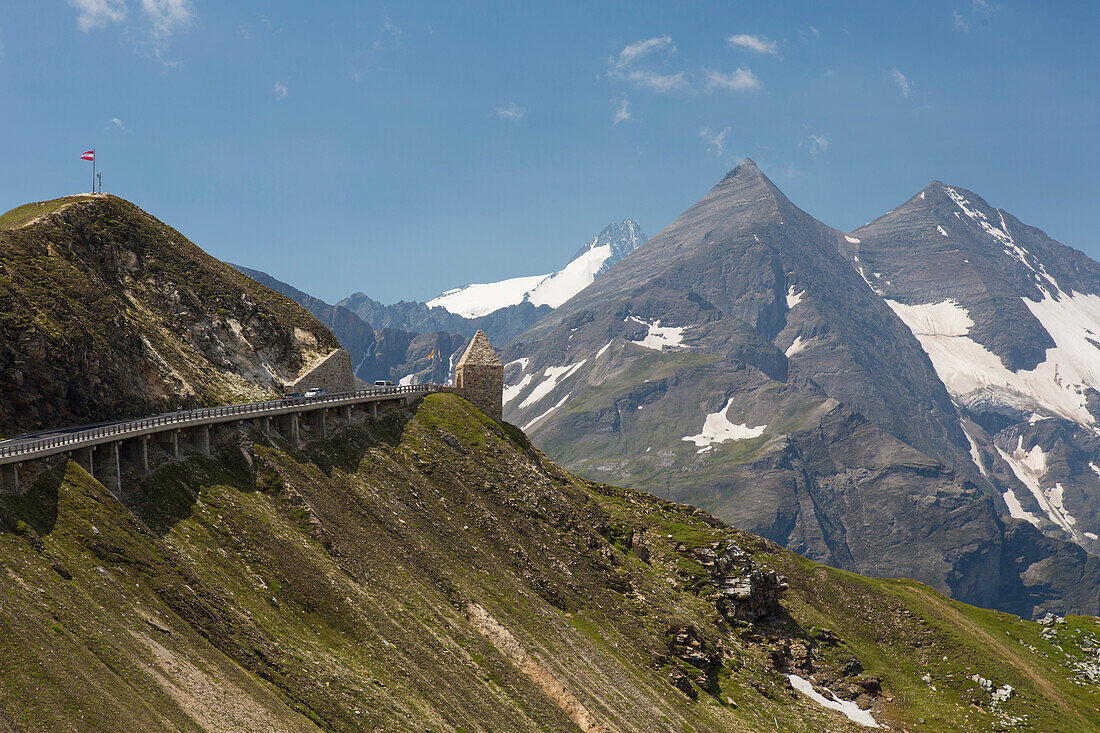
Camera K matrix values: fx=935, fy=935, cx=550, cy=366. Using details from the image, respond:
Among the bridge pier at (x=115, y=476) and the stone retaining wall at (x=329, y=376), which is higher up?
the stone retaining wall at (x=329, y=376)

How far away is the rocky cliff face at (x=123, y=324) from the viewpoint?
86.6 meters

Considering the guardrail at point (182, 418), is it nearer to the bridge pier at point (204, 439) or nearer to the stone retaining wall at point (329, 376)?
the bridge pier at point (204, 439)

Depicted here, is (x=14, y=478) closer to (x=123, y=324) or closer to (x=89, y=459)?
(x=89, y=459)

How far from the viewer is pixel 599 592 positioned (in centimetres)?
11462

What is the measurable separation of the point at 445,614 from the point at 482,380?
59.3 meters

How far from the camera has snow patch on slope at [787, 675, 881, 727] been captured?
12431 cm

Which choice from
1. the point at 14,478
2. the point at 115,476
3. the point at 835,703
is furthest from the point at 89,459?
the point at 835,703

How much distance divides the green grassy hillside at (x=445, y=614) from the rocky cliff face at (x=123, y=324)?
17301 mm

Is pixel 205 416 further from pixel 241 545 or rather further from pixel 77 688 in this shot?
pixel 77 688

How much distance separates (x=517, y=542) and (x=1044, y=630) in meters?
107

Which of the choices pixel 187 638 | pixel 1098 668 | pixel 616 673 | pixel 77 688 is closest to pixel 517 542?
pixel 616 673

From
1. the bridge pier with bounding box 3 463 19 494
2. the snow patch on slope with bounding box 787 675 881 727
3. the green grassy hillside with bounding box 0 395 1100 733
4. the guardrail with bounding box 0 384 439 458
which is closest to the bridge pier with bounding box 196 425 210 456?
the guardrail with bounding box 0 384 439 458

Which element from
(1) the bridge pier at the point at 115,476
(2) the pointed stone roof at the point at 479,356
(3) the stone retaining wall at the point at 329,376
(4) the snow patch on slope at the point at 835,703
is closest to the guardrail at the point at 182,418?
(1) the bridge pier at the point at 115,476

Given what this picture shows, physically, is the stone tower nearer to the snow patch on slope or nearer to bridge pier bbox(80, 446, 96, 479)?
the snow patch on slope
